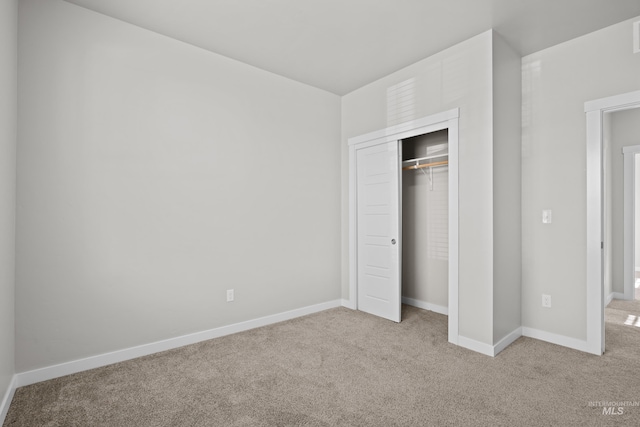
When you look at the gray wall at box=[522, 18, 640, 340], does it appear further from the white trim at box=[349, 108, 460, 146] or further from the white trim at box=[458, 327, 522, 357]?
the white trim at box=[349, 108, 460, 146]

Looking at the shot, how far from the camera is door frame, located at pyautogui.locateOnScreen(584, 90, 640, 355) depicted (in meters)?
2.77

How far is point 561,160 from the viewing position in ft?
9.82

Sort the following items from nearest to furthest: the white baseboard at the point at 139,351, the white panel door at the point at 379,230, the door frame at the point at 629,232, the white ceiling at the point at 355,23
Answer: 1. the white baseboard at the point at 139,351
2. the white ceiling at the point at 355,23
3. the white panel door at the point at 379,230
4. the door frame at the point at 629,232

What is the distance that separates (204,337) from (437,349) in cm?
217

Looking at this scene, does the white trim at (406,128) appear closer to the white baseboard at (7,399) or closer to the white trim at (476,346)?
the white trim at (476,346)

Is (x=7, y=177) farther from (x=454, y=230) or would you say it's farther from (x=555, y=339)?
(x=555, y=339)

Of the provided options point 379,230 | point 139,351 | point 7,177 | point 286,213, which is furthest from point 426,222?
point 7,177

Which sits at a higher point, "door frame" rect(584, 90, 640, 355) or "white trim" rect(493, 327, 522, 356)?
"door frame" rect(584, 90, 640, 355)

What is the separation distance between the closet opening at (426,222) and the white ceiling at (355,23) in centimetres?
116

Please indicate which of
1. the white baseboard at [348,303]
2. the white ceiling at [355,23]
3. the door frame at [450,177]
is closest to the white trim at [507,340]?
the door frame at [450,177]

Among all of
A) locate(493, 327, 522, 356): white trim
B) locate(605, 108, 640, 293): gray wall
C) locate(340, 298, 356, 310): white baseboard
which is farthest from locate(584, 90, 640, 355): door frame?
locate(340, 298, 356, 310): white baseboard

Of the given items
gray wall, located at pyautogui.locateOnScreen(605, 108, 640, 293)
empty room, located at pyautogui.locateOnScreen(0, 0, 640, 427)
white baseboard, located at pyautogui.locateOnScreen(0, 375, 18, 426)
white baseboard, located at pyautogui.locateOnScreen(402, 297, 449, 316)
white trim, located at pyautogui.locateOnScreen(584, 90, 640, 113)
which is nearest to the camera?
white baseboard, located at pyautogui.locateOnScreen(0, 375, 18, 426)

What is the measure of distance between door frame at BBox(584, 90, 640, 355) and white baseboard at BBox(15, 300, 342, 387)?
109 inches

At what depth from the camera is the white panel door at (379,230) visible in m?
3.68
